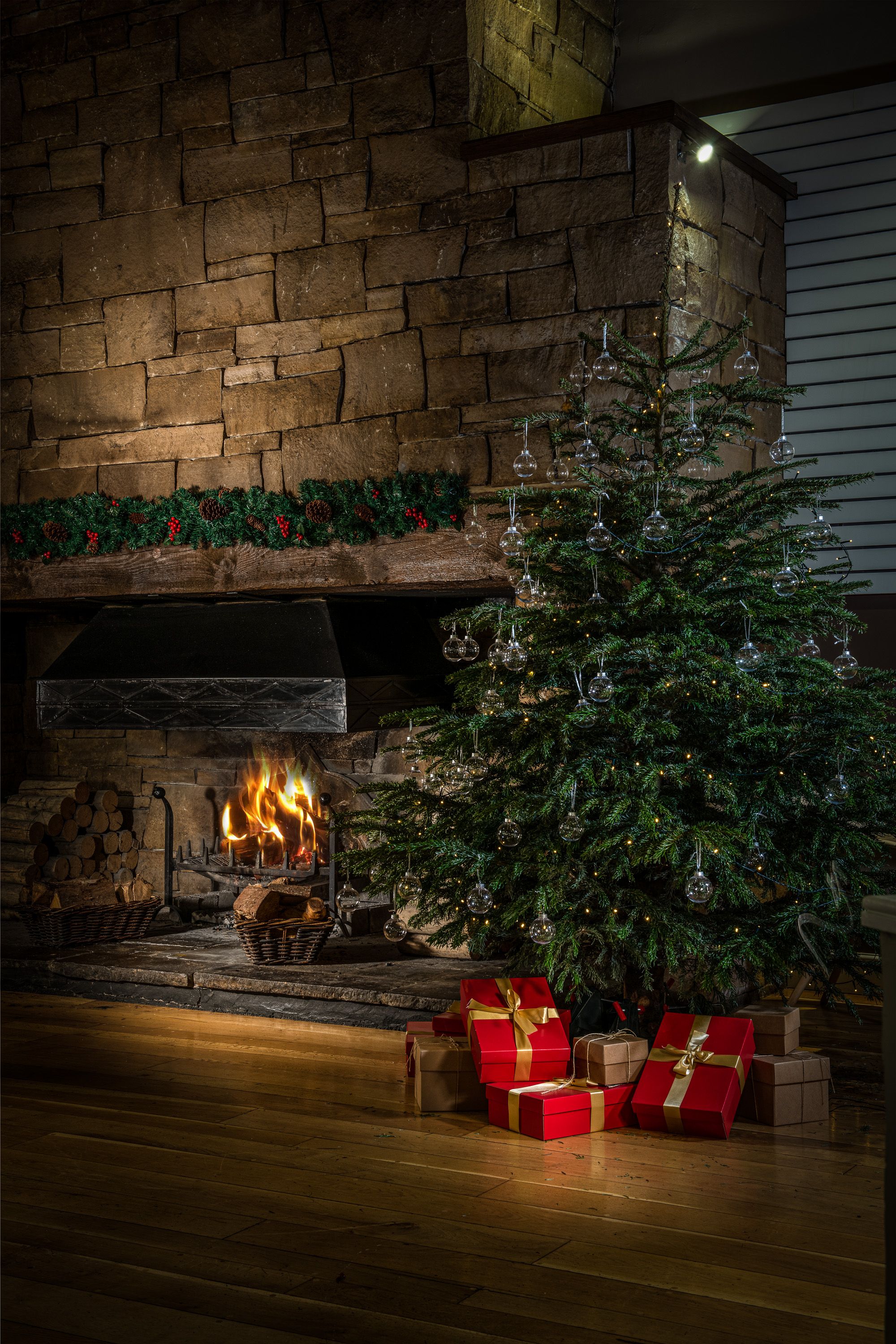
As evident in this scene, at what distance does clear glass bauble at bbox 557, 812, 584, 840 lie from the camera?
129 inches

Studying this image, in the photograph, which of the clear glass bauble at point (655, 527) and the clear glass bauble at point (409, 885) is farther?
the clear glass bauble at point (409, 885)

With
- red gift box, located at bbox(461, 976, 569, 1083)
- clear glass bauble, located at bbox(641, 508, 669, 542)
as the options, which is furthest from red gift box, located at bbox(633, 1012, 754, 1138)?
clear glass bauble, located at bbox(641, 508, 669, 542)

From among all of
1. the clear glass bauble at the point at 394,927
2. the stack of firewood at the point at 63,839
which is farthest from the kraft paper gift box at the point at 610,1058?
the stack of firewood at the point at 63,839

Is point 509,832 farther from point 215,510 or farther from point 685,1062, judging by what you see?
point 215,510

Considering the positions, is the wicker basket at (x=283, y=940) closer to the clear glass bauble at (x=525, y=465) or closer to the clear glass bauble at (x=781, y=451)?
the clear glass bauble at (x=525, y=465)

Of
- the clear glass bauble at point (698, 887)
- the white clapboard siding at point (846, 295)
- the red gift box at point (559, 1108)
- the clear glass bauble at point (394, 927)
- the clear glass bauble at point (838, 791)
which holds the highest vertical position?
the white clapboard siding at point (846, 295)

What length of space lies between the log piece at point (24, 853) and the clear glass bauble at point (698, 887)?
12.3ft

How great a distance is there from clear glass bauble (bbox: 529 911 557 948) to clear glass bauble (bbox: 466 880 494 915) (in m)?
Answer: 0.13

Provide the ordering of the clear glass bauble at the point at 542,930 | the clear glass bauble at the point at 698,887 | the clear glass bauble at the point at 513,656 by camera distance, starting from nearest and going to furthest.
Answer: the clear glass bauble at the point at 698,887 < the clear glass bauble at the point at 542,930 < the clear glass bauble at the point at 513,656

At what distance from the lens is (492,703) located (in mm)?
3592

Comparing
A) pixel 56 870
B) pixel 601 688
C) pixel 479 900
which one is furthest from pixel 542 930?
pixel 56 870

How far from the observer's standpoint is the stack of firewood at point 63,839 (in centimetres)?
595

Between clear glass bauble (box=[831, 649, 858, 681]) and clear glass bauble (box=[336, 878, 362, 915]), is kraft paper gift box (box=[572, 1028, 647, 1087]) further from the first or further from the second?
clear glass bauble (box=[336, 878, 362, 915])

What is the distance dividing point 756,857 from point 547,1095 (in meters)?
0.85
